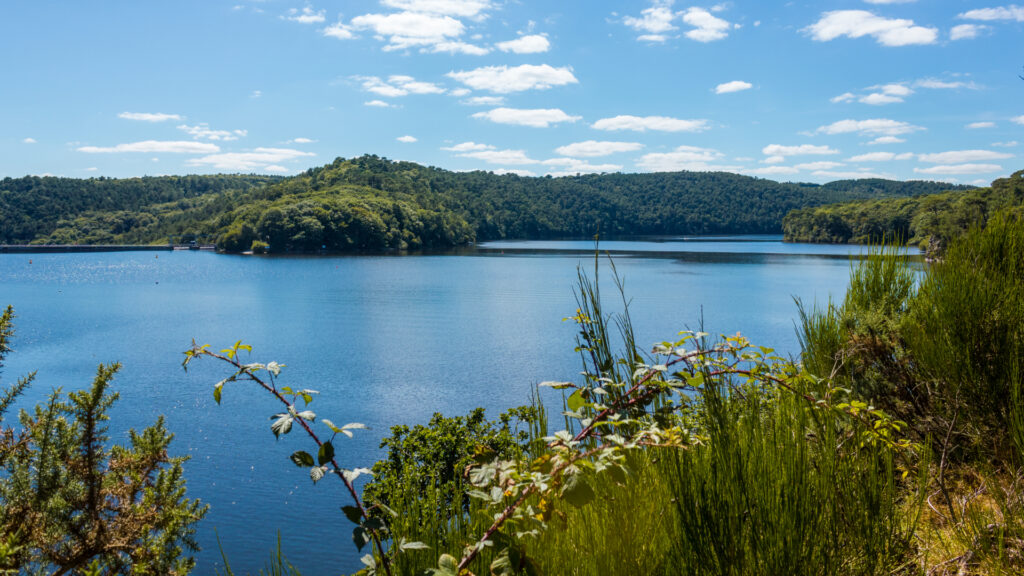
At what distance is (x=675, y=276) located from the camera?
2095 inches

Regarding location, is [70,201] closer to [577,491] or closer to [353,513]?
[353,513]

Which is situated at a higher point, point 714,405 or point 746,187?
point 746,187

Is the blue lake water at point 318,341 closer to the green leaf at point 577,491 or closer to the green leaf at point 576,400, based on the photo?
the green leaf at point 576,400

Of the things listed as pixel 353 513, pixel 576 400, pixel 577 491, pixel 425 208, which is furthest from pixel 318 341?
pixel 425 208

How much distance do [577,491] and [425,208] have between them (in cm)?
11873

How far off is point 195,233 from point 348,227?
40178 millimetres

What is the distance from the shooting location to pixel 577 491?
1.51m

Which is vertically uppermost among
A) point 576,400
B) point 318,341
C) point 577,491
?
point 576,400

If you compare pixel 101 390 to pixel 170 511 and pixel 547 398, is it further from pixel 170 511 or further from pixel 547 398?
pixel 547 398

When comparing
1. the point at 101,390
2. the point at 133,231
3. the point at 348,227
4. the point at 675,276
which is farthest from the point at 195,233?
the point at 101,390

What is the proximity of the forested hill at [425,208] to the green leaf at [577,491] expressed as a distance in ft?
303

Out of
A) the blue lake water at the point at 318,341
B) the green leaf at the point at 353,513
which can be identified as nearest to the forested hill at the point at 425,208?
the blue lake water at the point at 318,341

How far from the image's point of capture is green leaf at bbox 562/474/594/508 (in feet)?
4.90

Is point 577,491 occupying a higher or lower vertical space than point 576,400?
lower
